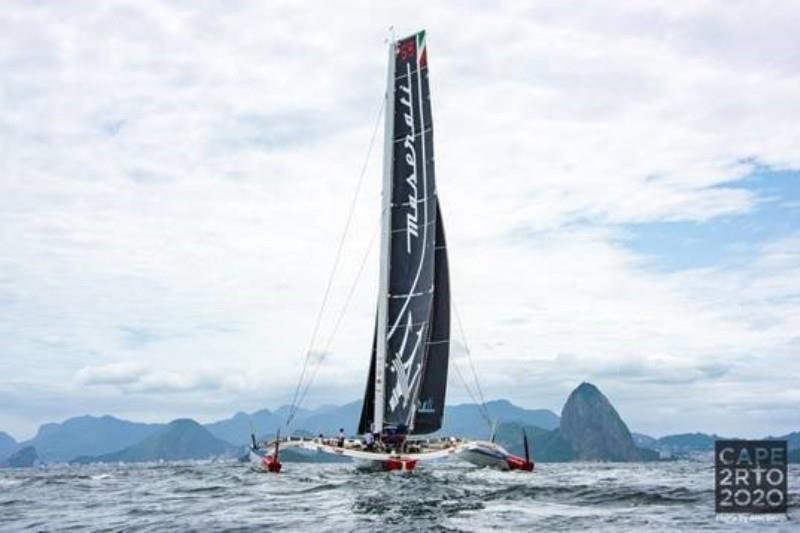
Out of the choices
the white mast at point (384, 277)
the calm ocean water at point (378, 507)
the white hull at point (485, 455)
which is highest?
the white mast at point (384, 277)

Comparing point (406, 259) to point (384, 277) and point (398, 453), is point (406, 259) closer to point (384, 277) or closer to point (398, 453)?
point (384, 277)

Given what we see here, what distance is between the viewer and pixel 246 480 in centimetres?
4731

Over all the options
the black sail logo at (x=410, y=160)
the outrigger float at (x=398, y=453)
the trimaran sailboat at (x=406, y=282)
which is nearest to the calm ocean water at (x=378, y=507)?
the outrigger float at (x=398, y=453)

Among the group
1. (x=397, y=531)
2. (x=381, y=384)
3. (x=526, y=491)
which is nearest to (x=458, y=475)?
(x=381, y=384)

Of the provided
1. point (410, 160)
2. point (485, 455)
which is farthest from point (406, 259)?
point (485, 455)

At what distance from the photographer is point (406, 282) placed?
2053 inches

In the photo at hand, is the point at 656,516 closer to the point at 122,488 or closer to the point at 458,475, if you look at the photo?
the point at 458,475
